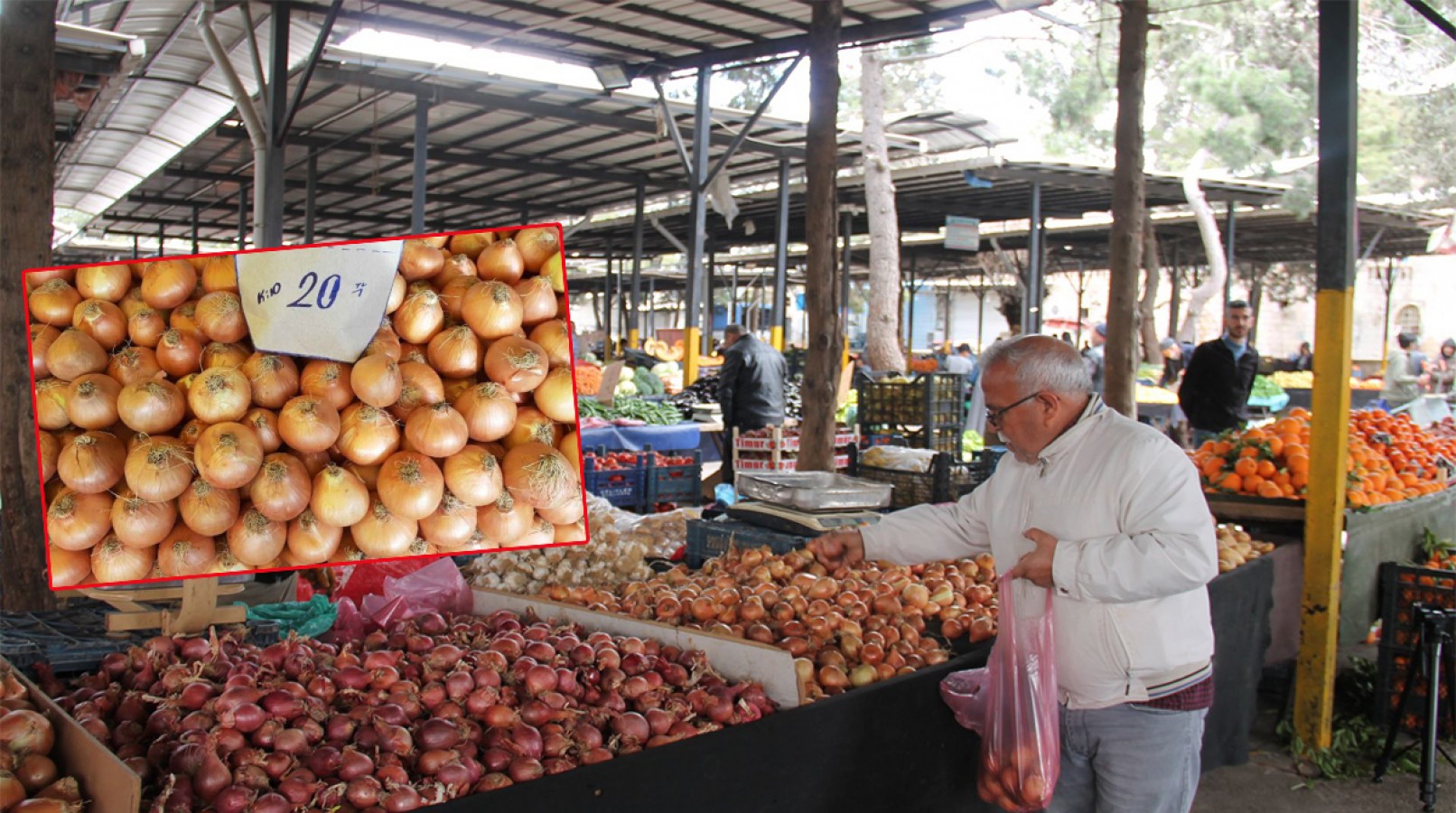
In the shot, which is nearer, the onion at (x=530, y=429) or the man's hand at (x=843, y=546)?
the onion at (x=530, y=429)

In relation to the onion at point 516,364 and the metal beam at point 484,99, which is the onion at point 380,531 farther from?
the metal beam at point 484,99

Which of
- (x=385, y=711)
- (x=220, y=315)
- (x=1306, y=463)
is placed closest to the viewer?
(x=220, y=315)

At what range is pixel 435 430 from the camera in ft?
5.18

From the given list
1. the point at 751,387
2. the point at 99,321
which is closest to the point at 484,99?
the point at 751,387

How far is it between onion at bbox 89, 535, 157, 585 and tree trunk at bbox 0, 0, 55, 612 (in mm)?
2003

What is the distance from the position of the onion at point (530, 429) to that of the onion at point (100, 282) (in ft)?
2.00

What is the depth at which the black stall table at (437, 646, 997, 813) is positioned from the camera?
2.15 meters

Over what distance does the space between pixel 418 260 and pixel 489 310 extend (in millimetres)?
135

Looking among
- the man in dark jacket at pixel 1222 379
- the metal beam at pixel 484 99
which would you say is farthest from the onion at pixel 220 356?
the metal beam at pixel 484 99

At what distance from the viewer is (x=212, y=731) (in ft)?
6.51

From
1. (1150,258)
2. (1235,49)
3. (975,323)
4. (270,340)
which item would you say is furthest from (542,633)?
(975,323)

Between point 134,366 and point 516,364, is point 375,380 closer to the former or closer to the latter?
point 516,364

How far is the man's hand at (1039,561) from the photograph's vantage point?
251 cm

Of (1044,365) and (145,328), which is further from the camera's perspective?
(1044,365)
